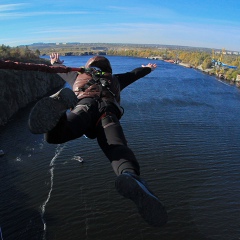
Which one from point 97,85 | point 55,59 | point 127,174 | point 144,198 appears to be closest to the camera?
point 144,198

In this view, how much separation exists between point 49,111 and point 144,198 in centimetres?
115

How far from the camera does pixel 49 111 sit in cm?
242

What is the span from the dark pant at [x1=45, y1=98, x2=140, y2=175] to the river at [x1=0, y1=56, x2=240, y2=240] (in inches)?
428

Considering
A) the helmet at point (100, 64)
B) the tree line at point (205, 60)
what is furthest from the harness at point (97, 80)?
the tree line at point (205, 60)

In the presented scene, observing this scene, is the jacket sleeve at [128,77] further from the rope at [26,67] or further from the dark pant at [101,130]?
the rope at [26,67]

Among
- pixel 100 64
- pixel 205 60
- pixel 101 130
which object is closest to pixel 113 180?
pixel 100 64

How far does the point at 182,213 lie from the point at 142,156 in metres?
6.27

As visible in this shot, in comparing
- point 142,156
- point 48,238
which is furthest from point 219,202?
point 48,238

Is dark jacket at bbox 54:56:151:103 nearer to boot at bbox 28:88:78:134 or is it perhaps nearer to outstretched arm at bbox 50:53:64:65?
outstretched arm at bbox 50:53:64:65

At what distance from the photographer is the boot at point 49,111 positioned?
2363 millimetres

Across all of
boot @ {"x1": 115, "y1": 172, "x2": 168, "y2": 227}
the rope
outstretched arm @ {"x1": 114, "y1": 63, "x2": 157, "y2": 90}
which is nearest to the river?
outstretched arm @ {"x1": 114, "y1": 63, "x2": 157, "y2": 90}

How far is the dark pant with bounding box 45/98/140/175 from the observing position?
269cm

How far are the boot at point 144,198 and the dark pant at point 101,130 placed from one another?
0.25m

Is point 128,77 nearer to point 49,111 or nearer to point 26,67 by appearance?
point 26,67
